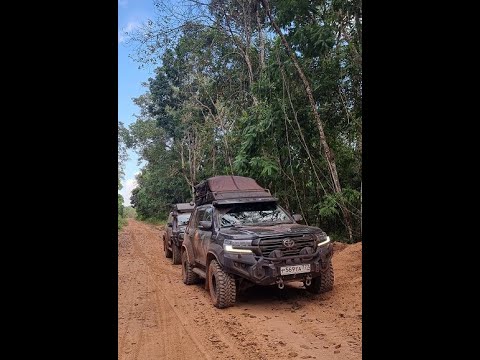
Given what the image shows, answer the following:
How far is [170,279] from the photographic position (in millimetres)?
9922

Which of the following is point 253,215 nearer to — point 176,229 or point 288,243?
point 288,243

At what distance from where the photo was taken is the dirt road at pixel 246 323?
460 centimetres

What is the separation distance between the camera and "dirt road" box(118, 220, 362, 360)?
15.1 feet

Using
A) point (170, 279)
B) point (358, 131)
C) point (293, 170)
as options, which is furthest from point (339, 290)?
point (293, 170)

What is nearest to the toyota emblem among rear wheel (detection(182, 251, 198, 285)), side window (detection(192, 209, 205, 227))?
side window (detection(192, 209, 205, 227))

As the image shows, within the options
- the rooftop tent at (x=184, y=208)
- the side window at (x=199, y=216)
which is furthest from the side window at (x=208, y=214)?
the rooftop tent at (x=184, y=208)

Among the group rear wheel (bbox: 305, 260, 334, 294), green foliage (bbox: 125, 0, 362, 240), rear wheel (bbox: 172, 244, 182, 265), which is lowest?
rear wheel (bbox: 172, 244, 182, 265)

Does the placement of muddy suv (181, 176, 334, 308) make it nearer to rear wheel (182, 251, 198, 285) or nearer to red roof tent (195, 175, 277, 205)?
rear wheel (182, 251, 198, 285)

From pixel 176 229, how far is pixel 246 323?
295 inches
